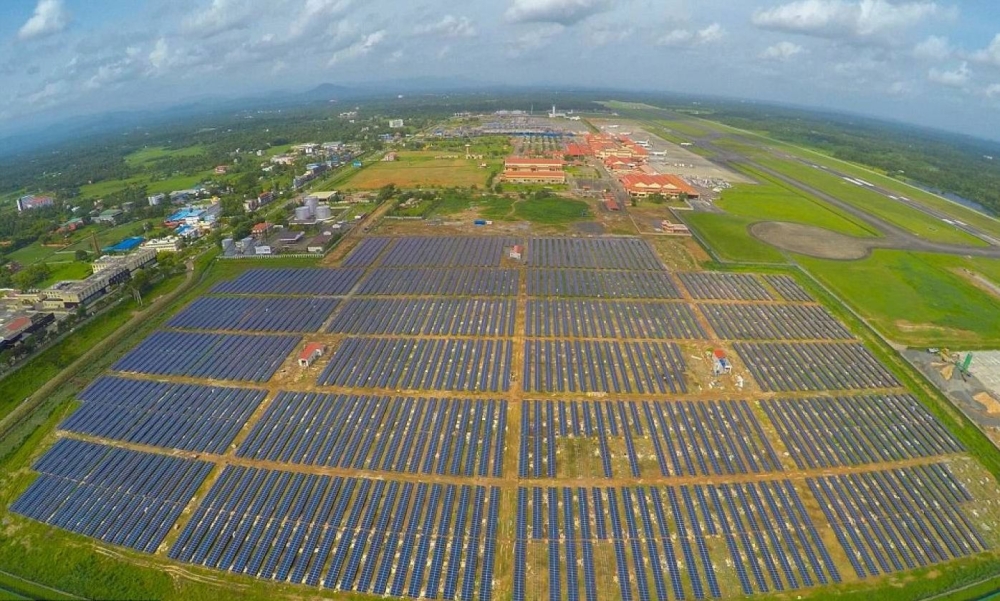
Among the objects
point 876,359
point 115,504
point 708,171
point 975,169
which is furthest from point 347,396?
point 975,169

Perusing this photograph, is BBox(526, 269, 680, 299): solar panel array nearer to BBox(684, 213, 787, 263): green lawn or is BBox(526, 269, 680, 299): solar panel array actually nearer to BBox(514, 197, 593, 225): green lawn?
BBox(684, 213, 787, 263): green lawn

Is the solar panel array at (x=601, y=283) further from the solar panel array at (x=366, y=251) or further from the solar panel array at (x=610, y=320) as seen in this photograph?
the solar panel array at (x=366, y=251)

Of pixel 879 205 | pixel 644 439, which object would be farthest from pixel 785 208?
pixel 644 439

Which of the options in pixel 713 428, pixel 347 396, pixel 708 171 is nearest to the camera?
pixel 713 428

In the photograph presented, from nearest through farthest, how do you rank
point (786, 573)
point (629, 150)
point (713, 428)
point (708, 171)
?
point (786, 573)
point (713, 428)
point (708, 171)
point (629, 150)

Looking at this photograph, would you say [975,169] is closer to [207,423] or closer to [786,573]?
[786,573]

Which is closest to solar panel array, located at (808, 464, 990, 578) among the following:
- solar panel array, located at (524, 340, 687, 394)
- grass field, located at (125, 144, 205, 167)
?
solar panel array, located at (524, 340, 687, 394)
